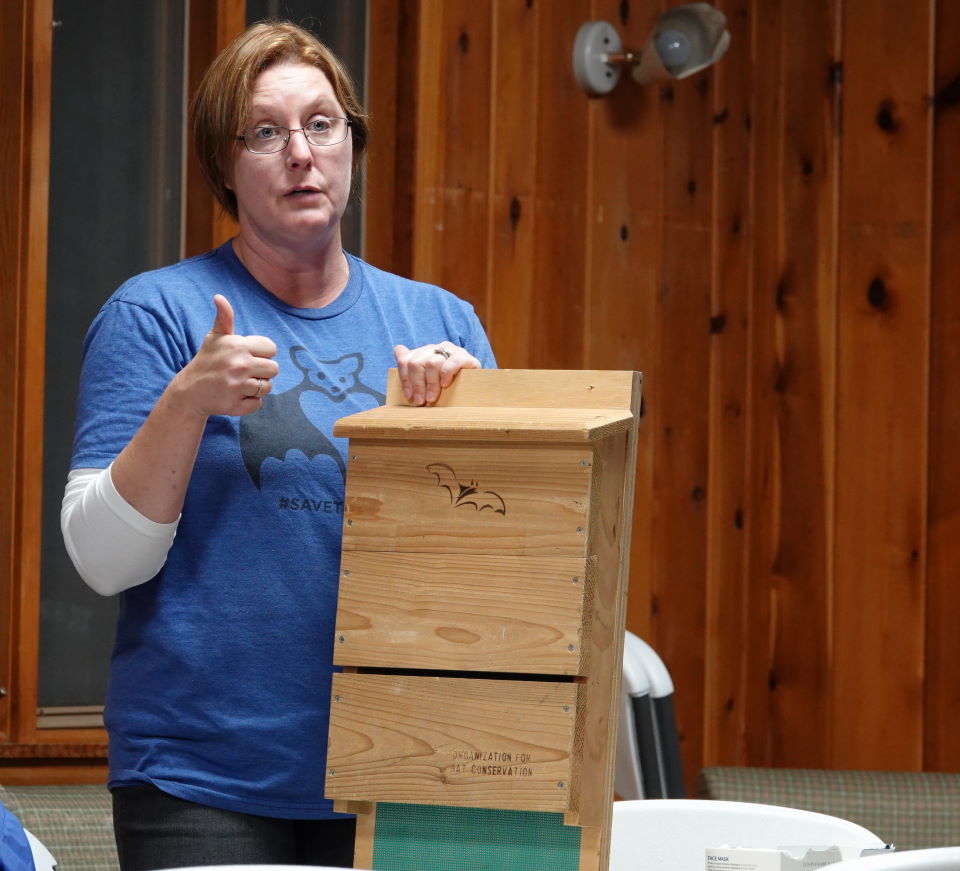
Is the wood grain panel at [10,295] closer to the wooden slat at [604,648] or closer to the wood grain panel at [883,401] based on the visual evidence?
the wooden slat at [604,648]

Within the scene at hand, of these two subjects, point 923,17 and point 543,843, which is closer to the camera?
point 543,843

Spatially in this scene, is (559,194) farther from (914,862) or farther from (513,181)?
(914,862)

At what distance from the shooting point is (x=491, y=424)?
3.91 feet

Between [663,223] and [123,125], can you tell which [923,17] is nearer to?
[663,223]

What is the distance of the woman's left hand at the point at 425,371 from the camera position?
1.27m

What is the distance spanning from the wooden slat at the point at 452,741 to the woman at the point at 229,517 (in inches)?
3.6

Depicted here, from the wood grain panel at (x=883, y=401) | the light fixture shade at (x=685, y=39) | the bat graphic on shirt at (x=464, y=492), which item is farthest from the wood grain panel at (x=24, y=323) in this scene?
the wood grain panel at (x=883, y=401)

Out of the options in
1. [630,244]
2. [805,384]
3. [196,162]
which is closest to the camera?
[196,162]

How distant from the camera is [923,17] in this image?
313cm

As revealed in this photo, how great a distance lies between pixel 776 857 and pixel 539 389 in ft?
1.60

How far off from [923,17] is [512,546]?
2413mm

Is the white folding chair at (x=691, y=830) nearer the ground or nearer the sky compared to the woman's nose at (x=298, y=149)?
nearer the ground

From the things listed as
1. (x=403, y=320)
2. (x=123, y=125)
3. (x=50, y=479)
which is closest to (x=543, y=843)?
(x=403, y=320)

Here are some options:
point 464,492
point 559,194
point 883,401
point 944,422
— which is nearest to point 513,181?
point 559,194
